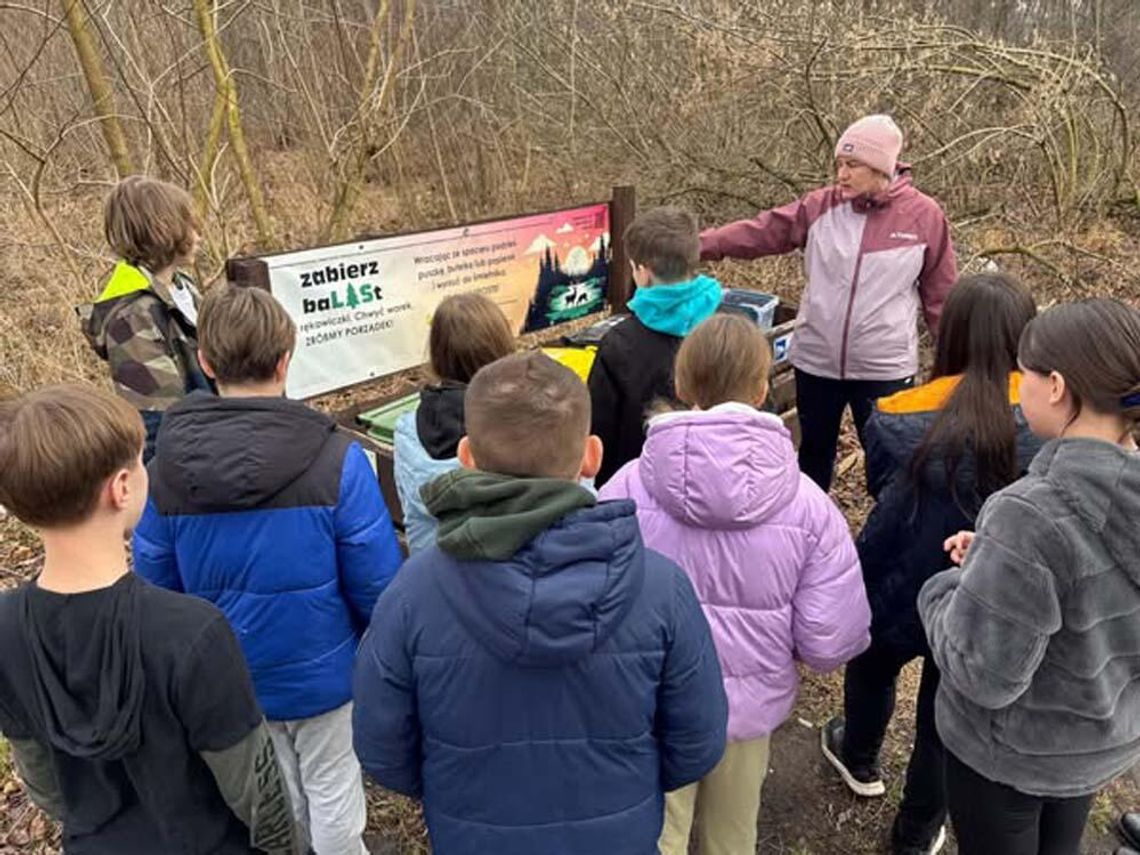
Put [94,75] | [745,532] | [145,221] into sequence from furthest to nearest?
[94,75]
[145,221]
[745,532]

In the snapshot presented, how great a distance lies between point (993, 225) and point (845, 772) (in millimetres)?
6803

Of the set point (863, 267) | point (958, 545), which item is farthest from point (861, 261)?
point (958, 545)

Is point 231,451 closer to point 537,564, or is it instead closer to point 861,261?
point 537,564

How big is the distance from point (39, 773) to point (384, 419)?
2.40 metres

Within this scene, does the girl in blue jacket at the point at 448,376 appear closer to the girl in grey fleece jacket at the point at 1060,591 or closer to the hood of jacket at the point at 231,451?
the hood of jacket at the point at 231,451

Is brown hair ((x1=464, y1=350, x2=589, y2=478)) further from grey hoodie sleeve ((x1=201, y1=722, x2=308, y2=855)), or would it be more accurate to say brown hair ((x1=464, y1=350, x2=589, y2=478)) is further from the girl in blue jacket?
the girl in blue jacket

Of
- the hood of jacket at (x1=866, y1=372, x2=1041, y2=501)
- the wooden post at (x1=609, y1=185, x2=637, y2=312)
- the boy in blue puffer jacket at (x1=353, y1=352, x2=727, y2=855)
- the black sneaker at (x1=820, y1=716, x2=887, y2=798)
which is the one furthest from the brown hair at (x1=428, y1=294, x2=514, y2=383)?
the wooden post at (x1=609, y1=185, x2=637, y2=312)

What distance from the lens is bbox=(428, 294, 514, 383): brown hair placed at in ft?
7.76

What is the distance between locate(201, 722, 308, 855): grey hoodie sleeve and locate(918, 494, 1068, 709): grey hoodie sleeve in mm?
1391

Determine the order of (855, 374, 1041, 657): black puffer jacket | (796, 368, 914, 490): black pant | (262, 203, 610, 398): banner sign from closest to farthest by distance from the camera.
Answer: (855, 374, 1041, 657): black puffer jacket
(262, 203, 610, 398): banner sign
(796, 368, 914, 490): black pant

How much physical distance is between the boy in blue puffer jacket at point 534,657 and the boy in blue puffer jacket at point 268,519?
1.82ft

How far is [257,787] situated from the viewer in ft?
5.40

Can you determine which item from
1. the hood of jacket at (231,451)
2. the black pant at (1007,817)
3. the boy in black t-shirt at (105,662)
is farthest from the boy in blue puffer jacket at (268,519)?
the black pant at (1007,817)

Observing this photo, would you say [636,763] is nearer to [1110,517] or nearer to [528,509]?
[528,509]
